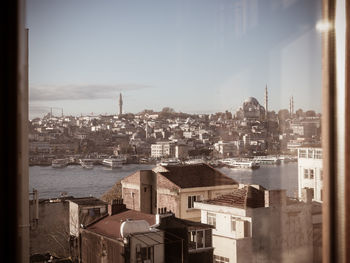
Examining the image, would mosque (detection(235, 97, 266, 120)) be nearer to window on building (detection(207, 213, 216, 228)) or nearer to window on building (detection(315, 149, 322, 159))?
window on building (detection(315, 149, 322, 159))

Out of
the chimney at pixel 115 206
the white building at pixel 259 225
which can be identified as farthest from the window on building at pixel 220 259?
the chimney at pixel 115 206

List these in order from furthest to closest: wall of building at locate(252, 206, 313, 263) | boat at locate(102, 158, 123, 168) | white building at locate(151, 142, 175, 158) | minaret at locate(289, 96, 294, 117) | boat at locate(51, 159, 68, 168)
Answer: minaret at locate(289, 96, 294, 117) → wall of building at locate(252, 206, 313, 263) → white building at locate(151, 142, 175, 158) → boat at locate(102, 158, 123, 168) → boat at locate(51, 159, 68, 168)

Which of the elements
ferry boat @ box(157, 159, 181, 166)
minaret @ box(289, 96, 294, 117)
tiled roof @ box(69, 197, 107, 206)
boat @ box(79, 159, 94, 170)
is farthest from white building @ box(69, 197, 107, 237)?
minaret @ box(289, 96, 294, 117)

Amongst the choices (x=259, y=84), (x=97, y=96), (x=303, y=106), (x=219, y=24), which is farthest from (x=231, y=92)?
(x=97, y=96)

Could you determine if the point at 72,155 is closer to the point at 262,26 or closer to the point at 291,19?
the point at 262,26

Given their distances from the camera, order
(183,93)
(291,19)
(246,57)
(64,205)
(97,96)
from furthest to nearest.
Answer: (291,19) < (246,57) < (183,93) < (97,96) < (64,205)

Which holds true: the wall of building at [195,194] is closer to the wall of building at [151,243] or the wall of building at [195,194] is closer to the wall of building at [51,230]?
the wall of building at [151,243]

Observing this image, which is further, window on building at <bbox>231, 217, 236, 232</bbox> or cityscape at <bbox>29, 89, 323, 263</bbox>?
window on building at <bbox>231, 217, 236, 232</bbox>

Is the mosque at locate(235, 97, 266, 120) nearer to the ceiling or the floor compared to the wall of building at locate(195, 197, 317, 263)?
nearer to the ceiling

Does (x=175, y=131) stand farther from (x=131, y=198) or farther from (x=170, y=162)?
(x=131, y=198)
